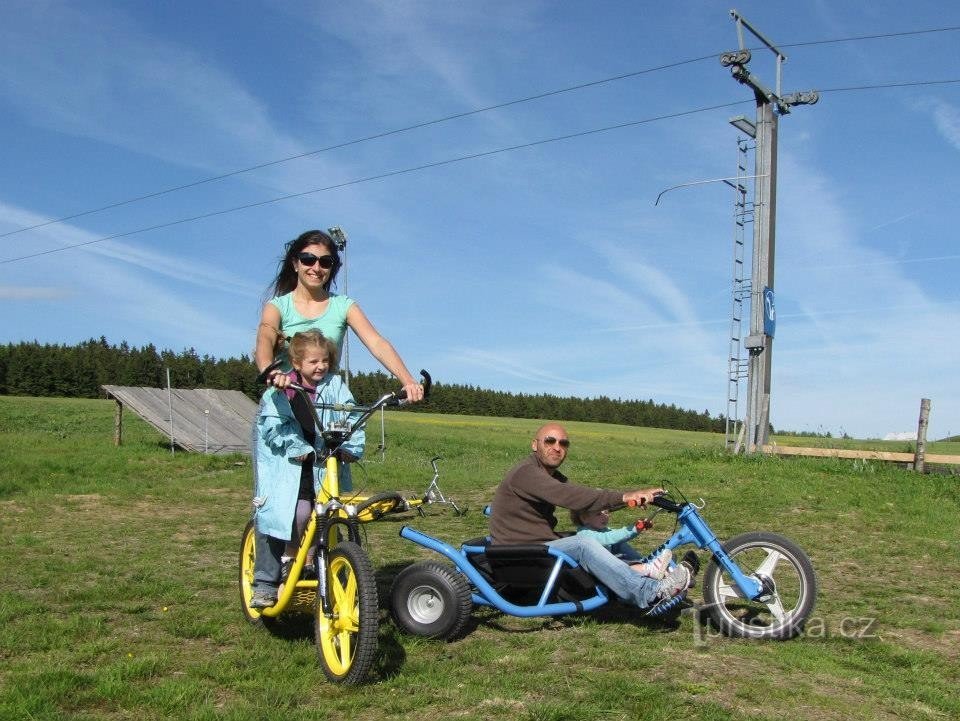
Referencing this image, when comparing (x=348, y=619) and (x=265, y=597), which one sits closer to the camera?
(x=348, y=619)

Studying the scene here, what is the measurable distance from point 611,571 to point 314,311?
2.18 meters

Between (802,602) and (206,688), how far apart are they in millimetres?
3226

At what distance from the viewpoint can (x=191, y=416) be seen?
2234cm

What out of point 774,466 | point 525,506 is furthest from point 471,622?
point 774,466

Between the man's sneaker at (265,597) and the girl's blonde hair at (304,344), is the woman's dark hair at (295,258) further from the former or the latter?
the man's sneaker at (265,597)

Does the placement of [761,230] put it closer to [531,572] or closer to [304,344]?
[531,572]

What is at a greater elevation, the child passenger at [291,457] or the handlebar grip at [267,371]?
the handlebar grip at [267,371]

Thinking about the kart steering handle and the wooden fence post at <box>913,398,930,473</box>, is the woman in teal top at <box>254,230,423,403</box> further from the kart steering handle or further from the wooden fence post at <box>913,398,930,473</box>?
the wooden fence post at <box>913,398,930,473</box>

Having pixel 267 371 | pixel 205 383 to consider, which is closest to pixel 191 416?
pixel 267 371

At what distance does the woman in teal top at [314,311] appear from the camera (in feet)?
14.5

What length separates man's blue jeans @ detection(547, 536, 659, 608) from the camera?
185 inches

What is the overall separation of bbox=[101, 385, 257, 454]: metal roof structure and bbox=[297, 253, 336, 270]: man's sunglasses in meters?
16.6

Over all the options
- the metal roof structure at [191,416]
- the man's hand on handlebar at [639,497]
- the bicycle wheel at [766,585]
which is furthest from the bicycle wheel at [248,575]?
the metal roof structure at [191,416]

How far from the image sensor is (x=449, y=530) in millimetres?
9523
